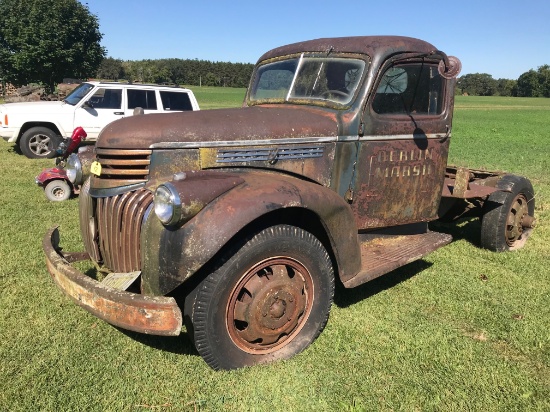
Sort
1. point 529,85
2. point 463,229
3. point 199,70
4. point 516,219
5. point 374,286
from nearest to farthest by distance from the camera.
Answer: point 374,286
point 516,219
point 463,229
point 199,70
point 529,85

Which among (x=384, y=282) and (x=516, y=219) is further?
(x=516, y=219)

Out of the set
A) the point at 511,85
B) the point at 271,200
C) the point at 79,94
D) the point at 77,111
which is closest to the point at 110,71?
the point at 79,94

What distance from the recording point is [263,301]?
2705mm

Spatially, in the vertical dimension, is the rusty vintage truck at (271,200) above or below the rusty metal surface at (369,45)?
below

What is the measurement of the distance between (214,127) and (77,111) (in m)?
8.53

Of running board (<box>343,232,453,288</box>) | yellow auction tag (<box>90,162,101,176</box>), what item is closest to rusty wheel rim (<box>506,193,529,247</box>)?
running board (<box>343,232,453,288</box>)

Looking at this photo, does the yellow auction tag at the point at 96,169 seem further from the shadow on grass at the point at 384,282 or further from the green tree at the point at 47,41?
the green tree at the point at 47,41

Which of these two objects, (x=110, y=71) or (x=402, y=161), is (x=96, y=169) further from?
(x=110, y=71)

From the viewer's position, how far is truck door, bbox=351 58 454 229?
11.6 feet

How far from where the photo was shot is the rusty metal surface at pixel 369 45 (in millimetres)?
3486

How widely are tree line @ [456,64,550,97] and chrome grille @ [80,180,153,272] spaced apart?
319ft

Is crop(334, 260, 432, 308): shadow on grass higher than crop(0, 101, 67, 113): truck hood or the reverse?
the reverse

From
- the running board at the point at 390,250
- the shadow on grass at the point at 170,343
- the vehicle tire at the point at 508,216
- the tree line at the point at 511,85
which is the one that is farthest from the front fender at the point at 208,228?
the tree line at the point at 511,85

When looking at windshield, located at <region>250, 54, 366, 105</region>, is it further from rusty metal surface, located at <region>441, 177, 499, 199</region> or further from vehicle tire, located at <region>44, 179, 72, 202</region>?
vehicle tire, located at <region>44, 179, 72, 202</region>
